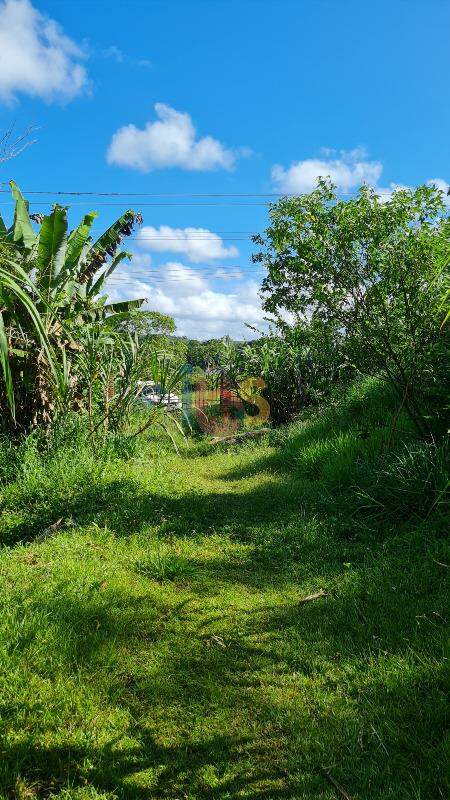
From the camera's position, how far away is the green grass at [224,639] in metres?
2.28

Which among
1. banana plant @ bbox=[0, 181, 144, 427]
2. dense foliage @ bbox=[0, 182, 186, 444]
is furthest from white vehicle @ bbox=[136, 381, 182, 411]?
banana plant @ bbox=[0, 181, 144, 427]

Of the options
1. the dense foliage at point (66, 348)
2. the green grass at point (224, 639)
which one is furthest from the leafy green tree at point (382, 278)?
the dense foliage at point (66, 348)

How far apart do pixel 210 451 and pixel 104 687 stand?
758 cm

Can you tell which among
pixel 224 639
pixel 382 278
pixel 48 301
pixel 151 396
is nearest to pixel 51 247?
pixel 48 301

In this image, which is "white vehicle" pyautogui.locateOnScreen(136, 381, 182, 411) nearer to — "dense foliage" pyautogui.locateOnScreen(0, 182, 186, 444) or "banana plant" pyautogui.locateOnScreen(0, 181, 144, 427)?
"dense foliage" pyautogui.locateOnScreen(0, 182, 186, 444)

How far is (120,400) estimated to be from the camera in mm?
8031

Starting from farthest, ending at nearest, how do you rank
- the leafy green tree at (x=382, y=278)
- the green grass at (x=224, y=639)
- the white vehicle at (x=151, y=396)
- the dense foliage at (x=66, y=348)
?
the white vehicle at (x=151, y=396) < the dense foliage at (x=66, y=348) < the leafy green tree at (x=382, y=278) < the green grass at (x=224, y=639)

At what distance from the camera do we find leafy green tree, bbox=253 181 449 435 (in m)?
5.70

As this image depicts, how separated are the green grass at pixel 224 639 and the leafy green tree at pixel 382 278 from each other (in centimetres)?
92

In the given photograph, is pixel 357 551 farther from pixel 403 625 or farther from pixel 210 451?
pixel 210 451

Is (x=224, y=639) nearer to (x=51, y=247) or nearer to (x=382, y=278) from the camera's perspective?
(x=382, y=278)

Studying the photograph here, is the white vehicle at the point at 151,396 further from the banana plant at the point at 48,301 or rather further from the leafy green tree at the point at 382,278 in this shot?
the leafy green tree at the point at 382,278

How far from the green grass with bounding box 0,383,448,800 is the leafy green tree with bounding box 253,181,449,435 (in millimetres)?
923

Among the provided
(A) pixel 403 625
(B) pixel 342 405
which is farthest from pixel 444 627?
(B) pixel 342 405
